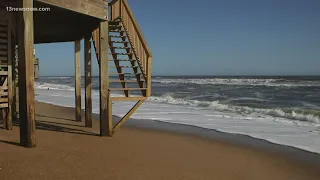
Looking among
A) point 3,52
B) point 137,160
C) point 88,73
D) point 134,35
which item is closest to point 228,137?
point 137,160

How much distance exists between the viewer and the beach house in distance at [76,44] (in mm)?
4371

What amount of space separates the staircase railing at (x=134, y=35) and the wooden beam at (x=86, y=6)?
3.17 feet

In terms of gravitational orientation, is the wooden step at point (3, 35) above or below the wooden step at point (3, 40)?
above

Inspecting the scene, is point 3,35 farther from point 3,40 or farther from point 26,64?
point 26,64

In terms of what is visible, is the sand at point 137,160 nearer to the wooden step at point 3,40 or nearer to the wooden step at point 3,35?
the wooden step at point 3,40

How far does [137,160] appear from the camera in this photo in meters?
4.66

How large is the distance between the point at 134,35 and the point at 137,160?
3.28 meters

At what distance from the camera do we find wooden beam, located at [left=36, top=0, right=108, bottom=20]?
4.78 m

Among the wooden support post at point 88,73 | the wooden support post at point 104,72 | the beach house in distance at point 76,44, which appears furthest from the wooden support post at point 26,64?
the wooden support post at point 88,73

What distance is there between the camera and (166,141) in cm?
633

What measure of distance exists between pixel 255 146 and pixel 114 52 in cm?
424

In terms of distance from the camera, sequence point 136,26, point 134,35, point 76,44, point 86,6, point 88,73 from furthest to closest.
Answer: point 76,44
point 88,73
point 134,35
point 136,26
point 86,6

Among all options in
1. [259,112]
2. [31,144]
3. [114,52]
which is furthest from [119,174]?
[259,112]

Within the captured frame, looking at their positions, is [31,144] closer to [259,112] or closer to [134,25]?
[134,25]
